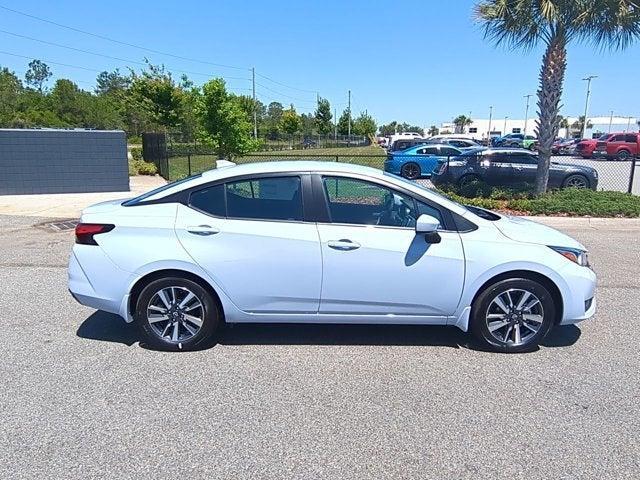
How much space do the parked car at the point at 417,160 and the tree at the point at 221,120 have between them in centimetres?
639

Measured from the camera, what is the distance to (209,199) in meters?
3.62

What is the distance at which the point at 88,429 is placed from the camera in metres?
2.64

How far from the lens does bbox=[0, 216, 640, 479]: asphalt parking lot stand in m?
2.39

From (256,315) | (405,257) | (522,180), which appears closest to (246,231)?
(256,315)

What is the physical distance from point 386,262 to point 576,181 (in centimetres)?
1184

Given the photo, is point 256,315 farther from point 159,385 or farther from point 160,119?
point 160,119

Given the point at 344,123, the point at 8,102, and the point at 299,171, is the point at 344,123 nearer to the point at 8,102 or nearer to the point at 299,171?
the point at 8,102

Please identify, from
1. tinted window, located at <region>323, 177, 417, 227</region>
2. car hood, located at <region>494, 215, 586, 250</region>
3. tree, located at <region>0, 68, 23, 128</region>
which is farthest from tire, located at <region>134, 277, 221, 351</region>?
tree, located at <region>0, 68, 23, 128</region>

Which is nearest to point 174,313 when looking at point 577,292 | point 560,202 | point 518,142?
point 577,292

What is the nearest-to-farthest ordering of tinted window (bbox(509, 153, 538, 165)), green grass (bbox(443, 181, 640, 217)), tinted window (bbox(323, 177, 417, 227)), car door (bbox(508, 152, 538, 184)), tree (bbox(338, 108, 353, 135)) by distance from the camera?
tinted window (bbox(323, 177, 417, 227)) → green grass (bbox(443, 181, 640, 217)) → car door (bbox(508, 152, 538, 184)) → tinted window (bbox(509, 153, 538, 165)) → tree (bbox(338, 108, 353, 135))

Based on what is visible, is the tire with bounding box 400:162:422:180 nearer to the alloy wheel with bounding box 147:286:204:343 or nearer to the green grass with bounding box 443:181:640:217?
the green grass with bounding box 443:181:640:217

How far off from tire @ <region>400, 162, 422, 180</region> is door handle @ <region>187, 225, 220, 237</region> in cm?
1587

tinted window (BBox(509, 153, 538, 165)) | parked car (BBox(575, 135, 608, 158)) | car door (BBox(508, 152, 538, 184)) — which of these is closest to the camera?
car door (BBox(508, 152, 538, 184))

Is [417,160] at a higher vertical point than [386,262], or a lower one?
higher
